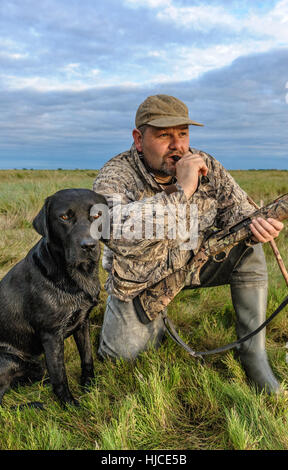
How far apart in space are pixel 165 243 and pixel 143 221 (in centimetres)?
38

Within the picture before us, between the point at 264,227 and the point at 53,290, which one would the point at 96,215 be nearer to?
the point at 53,290

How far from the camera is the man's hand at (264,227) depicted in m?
3.11

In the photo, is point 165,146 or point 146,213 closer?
point 146,213

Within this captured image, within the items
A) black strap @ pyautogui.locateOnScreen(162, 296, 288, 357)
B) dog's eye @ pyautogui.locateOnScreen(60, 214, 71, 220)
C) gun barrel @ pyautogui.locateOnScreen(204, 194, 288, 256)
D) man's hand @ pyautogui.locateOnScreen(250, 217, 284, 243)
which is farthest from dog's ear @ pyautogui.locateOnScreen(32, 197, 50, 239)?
man's hand @ pyautogui.locateOnScreen(250, 217, 284, 243)

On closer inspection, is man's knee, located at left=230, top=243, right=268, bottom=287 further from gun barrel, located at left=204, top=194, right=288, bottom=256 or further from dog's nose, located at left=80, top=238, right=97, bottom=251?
dog's nose, located at left=80, top=238, right=97, bottom=251

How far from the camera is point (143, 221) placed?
9.59 feet

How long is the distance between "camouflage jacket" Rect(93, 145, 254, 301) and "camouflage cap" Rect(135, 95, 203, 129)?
344 millimetres

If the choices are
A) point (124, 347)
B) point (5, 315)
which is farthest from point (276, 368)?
point (5, 315)

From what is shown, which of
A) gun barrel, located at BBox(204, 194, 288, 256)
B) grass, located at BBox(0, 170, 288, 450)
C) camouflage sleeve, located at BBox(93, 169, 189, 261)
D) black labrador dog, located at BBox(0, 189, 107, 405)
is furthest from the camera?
gun barrel, located at BBox(204, 194, 288, 256)

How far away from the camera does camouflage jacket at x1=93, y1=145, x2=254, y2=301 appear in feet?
9.65

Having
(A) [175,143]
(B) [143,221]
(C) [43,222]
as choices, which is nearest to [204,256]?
(B) [143,221]

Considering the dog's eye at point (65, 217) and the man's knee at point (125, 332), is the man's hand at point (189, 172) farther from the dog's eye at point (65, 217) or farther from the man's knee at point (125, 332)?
the man's knee at point (125, 332)
